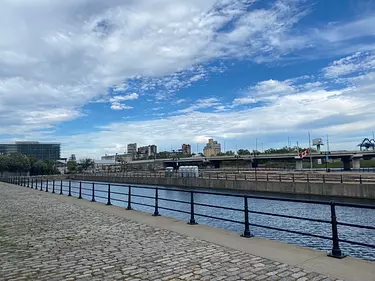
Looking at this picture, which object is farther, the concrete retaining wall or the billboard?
the billboard

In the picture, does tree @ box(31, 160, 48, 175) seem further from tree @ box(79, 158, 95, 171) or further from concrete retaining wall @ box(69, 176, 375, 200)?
concrete retaining wall @ box(69, 176, 375, 200)

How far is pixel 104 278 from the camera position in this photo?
5.71 metres

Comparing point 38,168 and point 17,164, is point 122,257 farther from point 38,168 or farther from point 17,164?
point 38,168

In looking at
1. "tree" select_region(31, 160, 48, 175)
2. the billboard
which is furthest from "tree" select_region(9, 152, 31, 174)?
the billboard

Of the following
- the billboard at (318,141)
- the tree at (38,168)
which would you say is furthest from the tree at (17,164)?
the billboard at (318,141)

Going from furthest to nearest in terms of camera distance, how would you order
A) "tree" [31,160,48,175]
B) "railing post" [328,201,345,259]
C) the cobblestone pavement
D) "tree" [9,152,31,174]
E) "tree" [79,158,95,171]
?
"tree" [79,158,95,171] → "tree" [31,160,48,175] → "tree" [9,152,31,174] → "railing post" [328,201,345,259] → the cobblestone pavement

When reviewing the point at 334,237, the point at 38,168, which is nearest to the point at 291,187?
the point at 334,237

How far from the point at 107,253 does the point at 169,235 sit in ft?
6.99

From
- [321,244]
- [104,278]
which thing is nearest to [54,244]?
[104,278]

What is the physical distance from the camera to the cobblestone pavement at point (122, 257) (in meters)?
5.79

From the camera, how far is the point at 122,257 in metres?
7.07

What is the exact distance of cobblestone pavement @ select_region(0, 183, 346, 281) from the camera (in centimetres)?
579

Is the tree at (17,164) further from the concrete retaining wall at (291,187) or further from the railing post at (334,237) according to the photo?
the railing post at (334,237)

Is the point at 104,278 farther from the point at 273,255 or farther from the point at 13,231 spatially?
the point at 13,231
